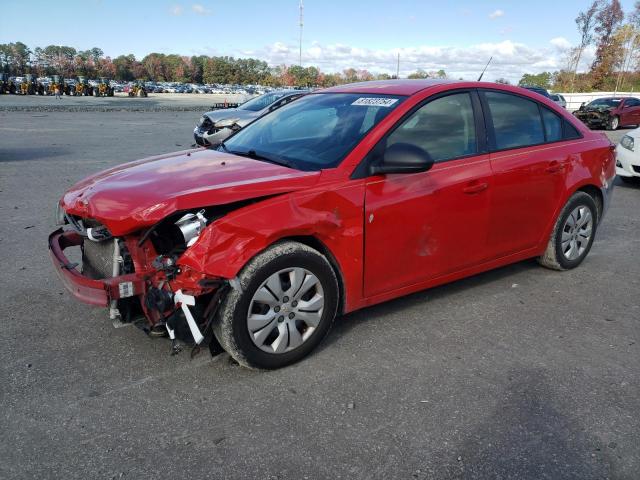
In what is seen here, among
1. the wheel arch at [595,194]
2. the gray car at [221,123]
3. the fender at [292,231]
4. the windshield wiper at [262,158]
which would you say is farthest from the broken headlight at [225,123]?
the fender at [292,231]

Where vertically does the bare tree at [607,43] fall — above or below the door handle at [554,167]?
above

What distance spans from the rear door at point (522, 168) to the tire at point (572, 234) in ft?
0.69

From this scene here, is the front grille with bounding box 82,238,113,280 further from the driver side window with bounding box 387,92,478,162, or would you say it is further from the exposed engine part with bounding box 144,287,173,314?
the driver side window with bounding box 387,92,478,162

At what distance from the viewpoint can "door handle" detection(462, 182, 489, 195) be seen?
12.4ft

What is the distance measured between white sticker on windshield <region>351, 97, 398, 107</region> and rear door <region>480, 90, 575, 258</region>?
863 mm

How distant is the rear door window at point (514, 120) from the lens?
4.13 metres

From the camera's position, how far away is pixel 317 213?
10.3 ft

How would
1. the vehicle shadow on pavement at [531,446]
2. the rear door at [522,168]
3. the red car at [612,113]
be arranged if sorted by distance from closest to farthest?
1. the vehicle shadow on pavement at [531,446]
2. the rear door at [522,168]
3. the red car at [612,113]

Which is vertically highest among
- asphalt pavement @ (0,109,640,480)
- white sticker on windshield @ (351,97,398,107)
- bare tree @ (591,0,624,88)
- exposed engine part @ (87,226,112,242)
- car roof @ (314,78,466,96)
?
bare tree @ (591,0,624,88)

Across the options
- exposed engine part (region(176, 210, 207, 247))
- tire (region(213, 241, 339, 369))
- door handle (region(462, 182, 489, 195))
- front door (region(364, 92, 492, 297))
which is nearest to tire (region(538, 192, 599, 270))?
front door (region(364, 92, 492, 297))

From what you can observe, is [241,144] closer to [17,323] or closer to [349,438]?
[17,323]

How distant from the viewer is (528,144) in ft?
14.2

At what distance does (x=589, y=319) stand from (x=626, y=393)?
1.07 metres

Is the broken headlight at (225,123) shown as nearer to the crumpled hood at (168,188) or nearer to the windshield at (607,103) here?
the crumpled hood at (168,188)
